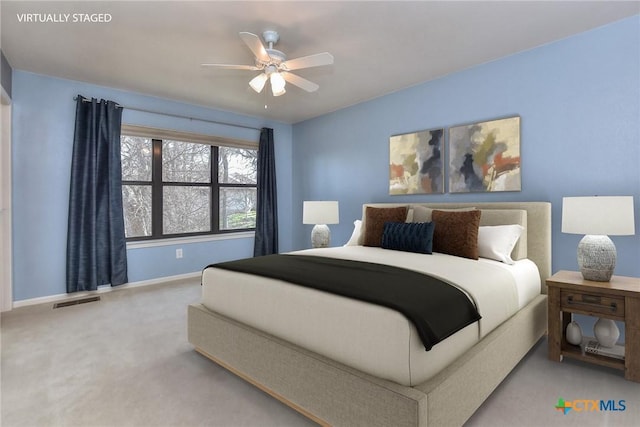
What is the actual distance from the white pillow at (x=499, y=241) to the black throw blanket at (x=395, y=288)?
1.04 meters

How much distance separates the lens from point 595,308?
2.15 metres

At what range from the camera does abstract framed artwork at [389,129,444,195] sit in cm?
367

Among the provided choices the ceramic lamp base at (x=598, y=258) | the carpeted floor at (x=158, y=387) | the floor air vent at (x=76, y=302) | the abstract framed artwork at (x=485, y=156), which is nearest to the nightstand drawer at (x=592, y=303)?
the ceramic lamp base at (x=598, y=258)

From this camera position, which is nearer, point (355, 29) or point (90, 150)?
point (355, 29)

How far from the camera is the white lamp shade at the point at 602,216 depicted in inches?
85.0

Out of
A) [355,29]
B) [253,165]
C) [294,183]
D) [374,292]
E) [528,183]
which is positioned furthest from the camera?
[294,183]

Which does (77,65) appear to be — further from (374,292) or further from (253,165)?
(374,292)

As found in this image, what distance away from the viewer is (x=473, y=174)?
3377 mm

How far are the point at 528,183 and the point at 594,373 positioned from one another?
1.59 meters

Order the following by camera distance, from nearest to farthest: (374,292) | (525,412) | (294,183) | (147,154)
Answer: (374,292) → (525,412) → (147,154) → (294,183)

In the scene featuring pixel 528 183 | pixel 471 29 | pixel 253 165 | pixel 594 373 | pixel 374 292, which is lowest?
pixel 594 373

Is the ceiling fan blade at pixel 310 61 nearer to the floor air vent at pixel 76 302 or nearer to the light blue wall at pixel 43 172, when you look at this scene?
the light blue wall at pixel 43 172

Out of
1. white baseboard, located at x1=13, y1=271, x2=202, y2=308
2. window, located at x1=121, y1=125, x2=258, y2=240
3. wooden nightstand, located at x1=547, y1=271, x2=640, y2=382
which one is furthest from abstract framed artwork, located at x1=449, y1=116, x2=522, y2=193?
white baseboard, located at x1=13, y1=271, x2=202, y2=308

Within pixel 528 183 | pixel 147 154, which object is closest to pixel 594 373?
pixel 528 183
